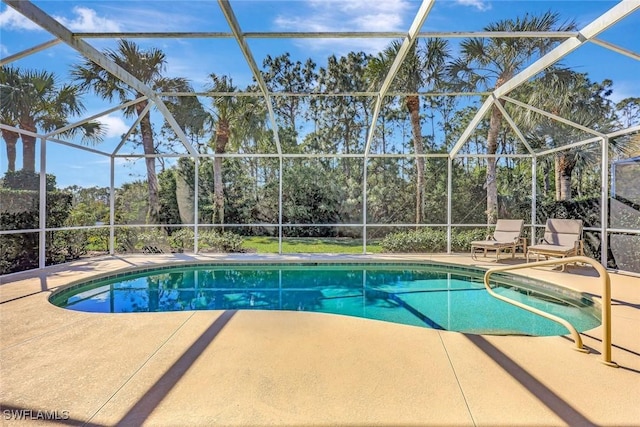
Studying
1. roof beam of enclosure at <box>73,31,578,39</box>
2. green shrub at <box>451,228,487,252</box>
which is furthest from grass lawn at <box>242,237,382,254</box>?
roof beam of enclosure at <box>73,31,578,39</box>

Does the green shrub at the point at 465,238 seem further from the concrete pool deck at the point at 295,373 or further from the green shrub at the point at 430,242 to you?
the concrete pool deck at the point at 295,373

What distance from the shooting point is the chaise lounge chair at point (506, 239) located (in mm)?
7804

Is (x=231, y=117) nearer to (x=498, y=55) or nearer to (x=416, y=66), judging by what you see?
(x=416, y=66)

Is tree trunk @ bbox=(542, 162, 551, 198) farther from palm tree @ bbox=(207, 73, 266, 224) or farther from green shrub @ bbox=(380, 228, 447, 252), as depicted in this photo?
palm tree @ bbox=(207, 73, 266, 224)

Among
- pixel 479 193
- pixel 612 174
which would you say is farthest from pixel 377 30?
pixel 479 193

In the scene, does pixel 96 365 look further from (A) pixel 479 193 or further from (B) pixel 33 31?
(A) pixel 479 193

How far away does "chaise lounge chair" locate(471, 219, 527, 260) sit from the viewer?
7.80m

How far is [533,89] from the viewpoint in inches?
339

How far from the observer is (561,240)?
7309mm

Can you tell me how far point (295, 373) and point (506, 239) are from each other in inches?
294

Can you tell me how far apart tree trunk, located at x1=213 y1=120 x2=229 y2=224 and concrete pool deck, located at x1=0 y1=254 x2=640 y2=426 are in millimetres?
7375

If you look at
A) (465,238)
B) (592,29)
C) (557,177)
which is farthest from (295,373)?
(557,177)

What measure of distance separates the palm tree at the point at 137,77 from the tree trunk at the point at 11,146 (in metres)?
2.37

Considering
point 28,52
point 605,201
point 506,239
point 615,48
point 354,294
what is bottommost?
point 354,294
